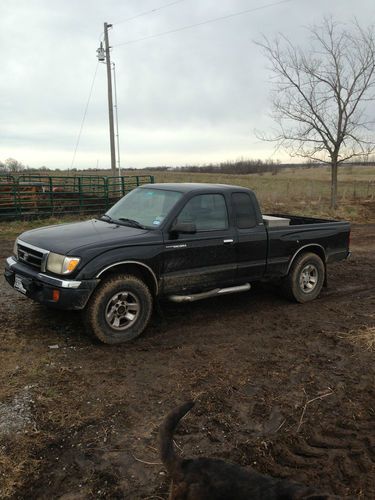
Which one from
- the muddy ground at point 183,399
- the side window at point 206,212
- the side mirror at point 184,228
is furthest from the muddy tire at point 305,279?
the side mirror at point 184,228

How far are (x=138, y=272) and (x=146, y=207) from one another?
1.03 meters

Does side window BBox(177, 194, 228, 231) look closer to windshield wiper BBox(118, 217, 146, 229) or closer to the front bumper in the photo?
windshield wiper BBox(118, 217, 146, 229)

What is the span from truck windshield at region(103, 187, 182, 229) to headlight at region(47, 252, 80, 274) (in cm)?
112

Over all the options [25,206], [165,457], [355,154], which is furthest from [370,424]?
[355,154]

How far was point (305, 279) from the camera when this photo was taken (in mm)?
6727

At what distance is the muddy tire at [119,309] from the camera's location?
465 centimetres

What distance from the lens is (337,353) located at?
4801mm

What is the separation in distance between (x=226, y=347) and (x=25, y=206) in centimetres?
1177

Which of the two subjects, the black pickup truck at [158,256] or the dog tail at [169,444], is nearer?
the dog tail at [169,444]

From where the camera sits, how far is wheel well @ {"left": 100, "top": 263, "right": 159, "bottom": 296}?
4793 millimetres

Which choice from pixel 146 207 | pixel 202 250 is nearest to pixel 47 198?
pixel 146 207

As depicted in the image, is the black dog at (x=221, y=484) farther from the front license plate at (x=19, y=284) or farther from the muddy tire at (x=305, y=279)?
the muddy tire at (x=305, y=279)

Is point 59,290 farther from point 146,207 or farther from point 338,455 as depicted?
point 338,455

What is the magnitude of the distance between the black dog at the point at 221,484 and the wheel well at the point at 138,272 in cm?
280
